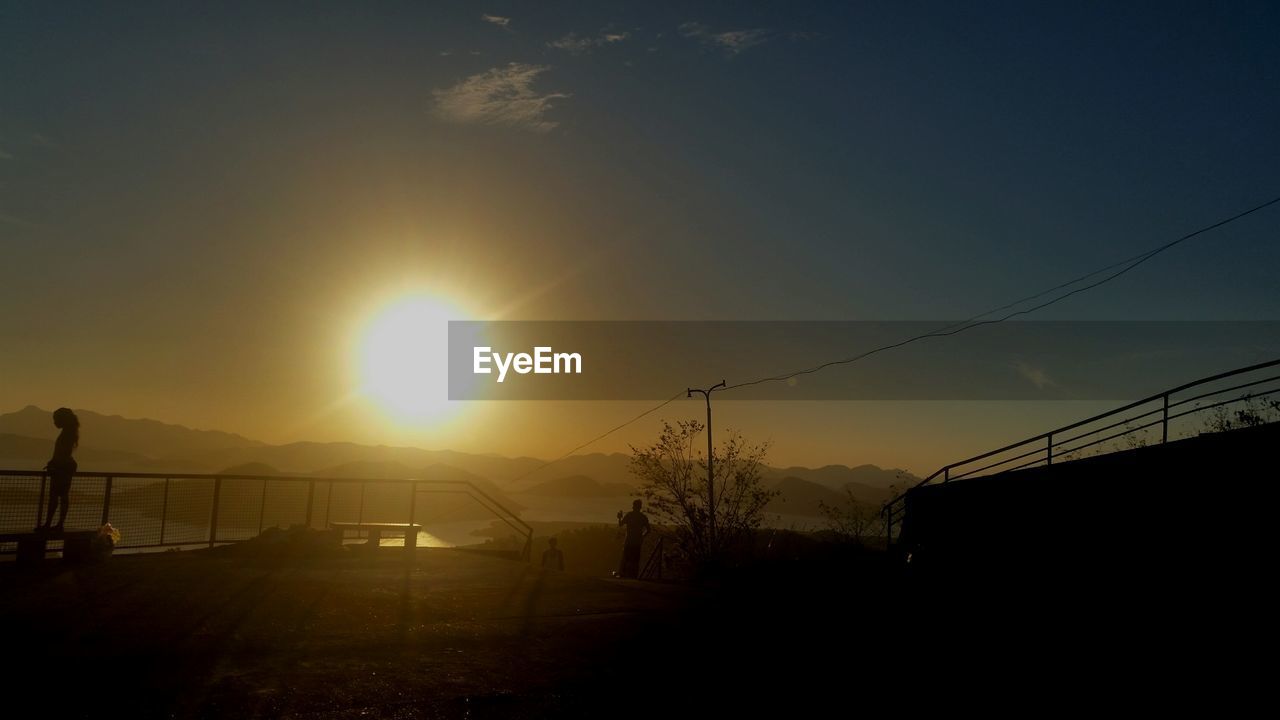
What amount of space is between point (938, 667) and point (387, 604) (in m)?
6.59

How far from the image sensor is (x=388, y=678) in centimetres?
638

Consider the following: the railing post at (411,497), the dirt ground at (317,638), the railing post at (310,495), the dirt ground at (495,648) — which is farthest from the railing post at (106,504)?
the railing post at (411,497)

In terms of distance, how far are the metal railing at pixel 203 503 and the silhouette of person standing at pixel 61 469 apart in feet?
0.64

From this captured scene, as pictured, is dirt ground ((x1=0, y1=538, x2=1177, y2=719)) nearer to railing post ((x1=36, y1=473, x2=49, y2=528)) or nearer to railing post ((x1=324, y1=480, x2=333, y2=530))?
railing post ((x1=36, y1=473, x2=49, y2=528))

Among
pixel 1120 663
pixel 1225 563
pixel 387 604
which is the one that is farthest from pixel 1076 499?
pixel 387 604

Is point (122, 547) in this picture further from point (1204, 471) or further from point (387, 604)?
point (1204, 471)

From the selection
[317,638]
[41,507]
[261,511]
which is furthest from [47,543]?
[317,638]

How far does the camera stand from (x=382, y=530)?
17609mm

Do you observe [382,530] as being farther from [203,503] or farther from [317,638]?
[317,638]

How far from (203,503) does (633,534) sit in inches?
360

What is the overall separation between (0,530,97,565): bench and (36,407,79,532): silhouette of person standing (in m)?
0.21

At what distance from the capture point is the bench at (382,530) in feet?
56.3

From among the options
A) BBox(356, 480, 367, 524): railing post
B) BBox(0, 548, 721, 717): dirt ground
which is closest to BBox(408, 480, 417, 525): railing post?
BBox(356, 480, 367, 524): railing post

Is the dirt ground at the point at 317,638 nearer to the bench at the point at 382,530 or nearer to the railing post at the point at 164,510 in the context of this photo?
the railing post at the point at 164,510
